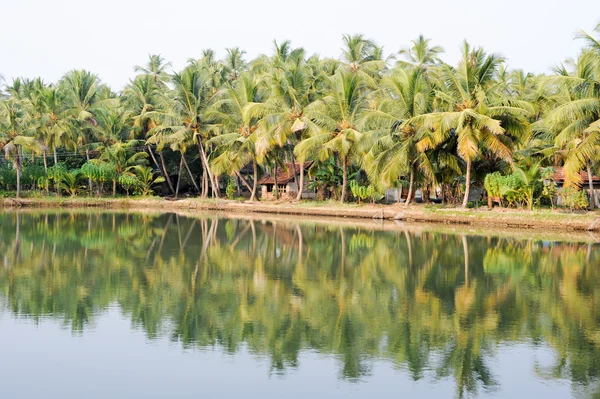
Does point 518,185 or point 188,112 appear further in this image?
point 188,112

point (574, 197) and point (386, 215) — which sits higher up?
point (574, 197)

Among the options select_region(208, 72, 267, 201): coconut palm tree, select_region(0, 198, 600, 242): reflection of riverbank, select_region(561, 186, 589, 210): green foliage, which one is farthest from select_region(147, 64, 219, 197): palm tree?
select_region(561, 186, 589, 210): green foliage

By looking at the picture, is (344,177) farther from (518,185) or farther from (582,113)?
(582,113)

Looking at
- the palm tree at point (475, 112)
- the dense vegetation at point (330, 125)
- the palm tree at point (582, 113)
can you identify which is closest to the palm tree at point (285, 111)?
the dense vegetation at point (330, 125)

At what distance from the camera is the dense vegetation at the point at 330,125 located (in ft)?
84.4

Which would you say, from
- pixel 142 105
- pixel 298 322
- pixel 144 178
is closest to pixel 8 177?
pixel 144 178

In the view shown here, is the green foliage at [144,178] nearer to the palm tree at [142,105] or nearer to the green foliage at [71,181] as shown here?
the palm tree at [142,105]

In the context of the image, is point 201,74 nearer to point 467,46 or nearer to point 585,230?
point 467,46

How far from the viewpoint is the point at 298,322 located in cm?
967

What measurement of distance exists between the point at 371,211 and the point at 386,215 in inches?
33.7

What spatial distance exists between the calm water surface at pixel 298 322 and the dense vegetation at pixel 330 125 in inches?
329

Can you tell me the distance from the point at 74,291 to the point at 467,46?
62.5ft

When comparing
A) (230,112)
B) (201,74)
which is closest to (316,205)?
(230,112)

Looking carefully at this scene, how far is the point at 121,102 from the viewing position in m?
45.4
